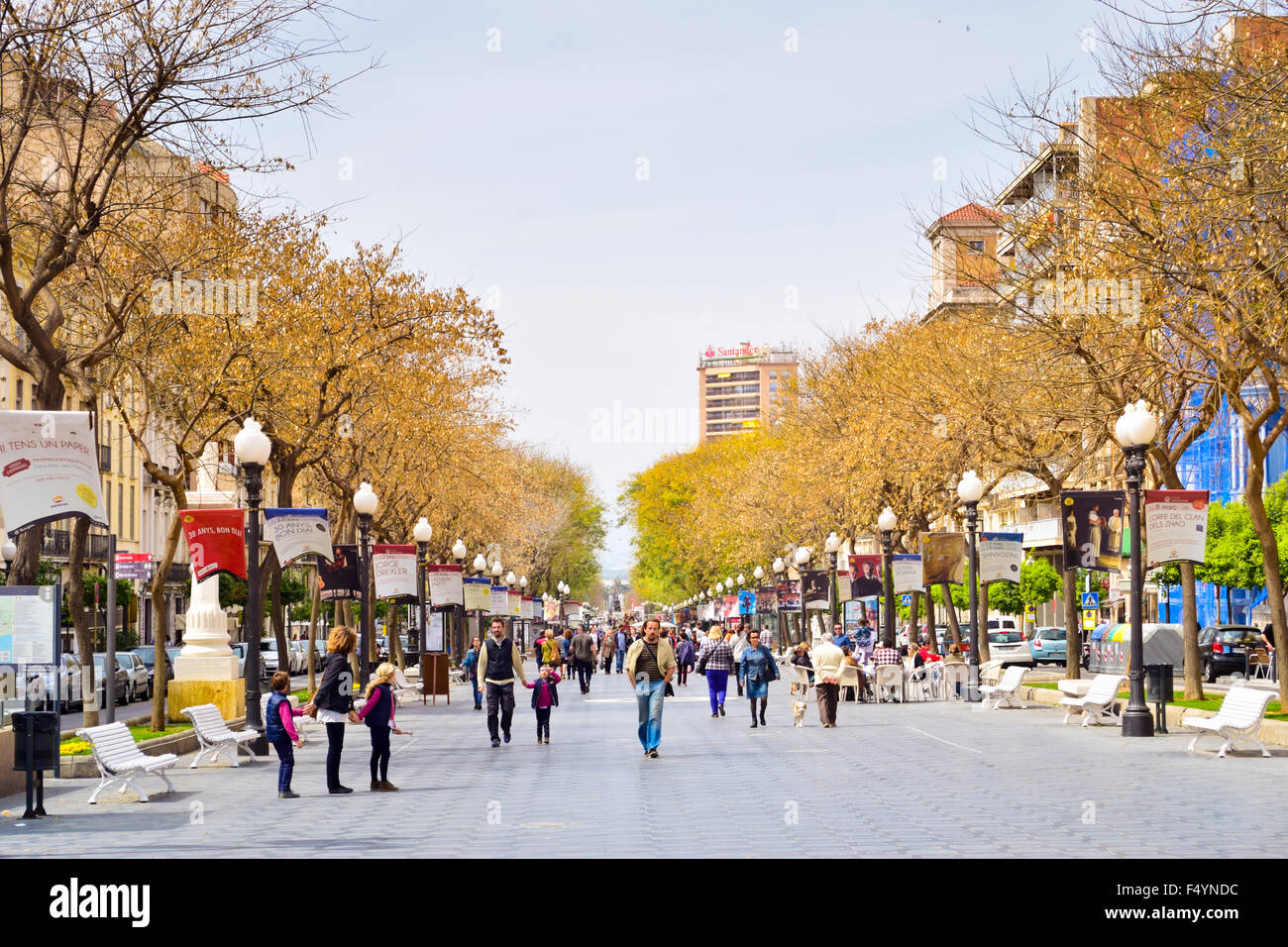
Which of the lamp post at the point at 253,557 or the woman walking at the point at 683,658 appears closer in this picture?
the lamp post at the point at 253,557

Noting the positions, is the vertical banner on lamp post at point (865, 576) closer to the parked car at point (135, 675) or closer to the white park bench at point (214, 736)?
the parked car at point (135, 675)

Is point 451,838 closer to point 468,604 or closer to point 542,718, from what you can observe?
point 542,718

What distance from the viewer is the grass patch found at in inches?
854

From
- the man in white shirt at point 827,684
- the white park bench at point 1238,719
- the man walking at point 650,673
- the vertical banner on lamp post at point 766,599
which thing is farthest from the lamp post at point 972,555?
the vertical banner on lamp post at point 766,599

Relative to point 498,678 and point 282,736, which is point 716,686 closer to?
point 498,678

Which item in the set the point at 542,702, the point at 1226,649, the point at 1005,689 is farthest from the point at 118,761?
the point at 1226,649

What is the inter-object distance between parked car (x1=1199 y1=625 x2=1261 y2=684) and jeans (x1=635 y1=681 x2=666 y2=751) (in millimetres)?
28451

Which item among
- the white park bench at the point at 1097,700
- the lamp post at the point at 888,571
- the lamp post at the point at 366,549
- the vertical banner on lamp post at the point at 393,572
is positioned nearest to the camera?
the white park bench at the point at 1097,700

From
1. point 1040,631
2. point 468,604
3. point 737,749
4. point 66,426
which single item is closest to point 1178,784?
point 737,749

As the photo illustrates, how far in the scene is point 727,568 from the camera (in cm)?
9919

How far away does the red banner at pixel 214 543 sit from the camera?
79.5 ft

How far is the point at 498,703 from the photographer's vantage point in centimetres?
2459

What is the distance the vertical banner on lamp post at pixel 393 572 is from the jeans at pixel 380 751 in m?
18.4
